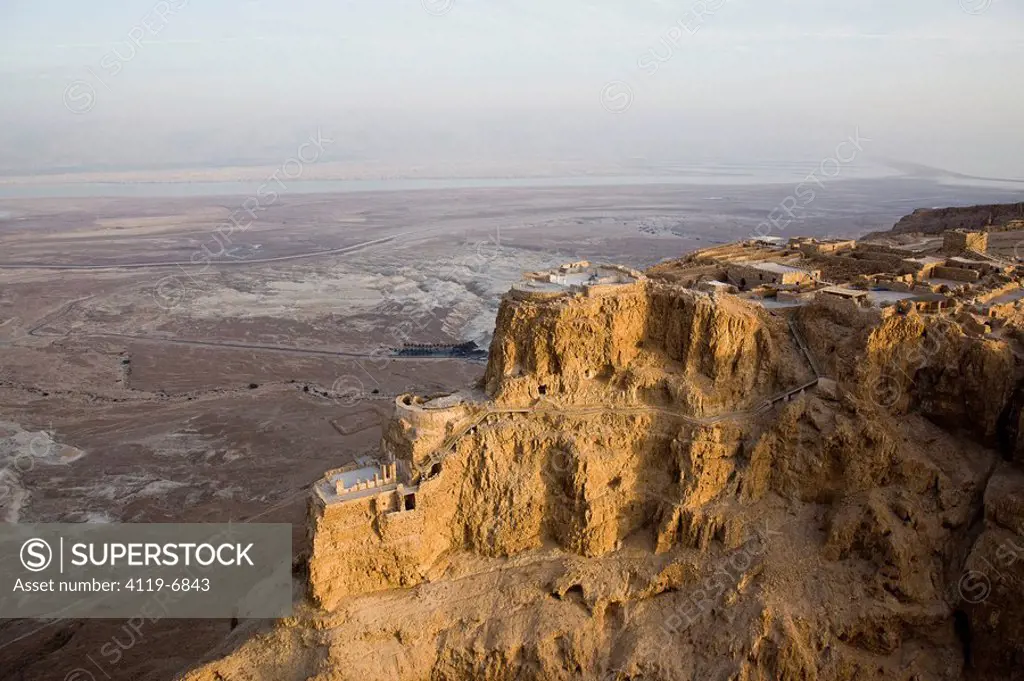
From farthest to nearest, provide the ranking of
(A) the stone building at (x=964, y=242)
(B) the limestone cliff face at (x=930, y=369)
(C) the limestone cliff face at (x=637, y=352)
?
1. (A) the stone building at (x=964, y=242)
2. (C) the limestone cliff face at (x=637, y=352)
3. (B) the limestone cliff face at (x=930, y=369)

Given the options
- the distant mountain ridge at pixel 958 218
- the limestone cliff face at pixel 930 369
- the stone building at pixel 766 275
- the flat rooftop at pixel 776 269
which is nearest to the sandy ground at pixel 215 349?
the limestone cliff face at pixel 930 369

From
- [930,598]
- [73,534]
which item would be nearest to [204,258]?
[73,534]

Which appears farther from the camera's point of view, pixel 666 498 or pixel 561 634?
pixel 666 498

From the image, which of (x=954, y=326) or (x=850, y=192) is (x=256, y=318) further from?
(x=850, y=192)

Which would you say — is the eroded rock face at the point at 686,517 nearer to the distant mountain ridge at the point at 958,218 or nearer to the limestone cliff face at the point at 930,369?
the limestone cliff face at the point at 930,369

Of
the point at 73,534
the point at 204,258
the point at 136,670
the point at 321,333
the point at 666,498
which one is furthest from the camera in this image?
the point at 204,258

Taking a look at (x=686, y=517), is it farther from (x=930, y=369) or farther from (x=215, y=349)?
(x=215, y=349)

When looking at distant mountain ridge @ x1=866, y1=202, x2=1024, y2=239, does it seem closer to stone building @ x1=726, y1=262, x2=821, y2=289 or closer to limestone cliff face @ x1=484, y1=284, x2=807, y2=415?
stone building @ x1=726, y1=262, x2=821, y2=289
